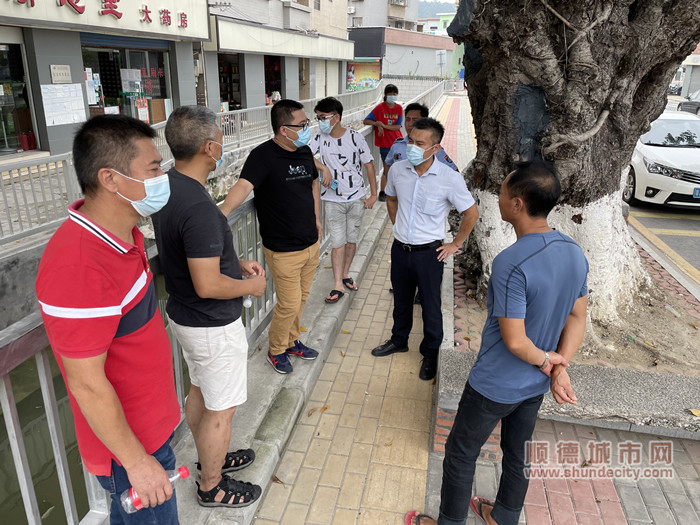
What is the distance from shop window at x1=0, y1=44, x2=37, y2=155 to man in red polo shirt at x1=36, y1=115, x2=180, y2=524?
38.9 feet

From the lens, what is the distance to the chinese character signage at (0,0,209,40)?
33.9 ft

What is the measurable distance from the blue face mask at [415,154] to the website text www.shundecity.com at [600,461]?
212 centimetres

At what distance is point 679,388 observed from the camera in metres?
3.54

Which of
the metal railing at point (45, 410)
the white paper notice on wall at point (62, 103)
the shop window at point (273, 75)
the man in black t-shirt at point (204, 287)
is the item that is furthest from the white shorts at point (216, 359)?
the shop window at point (273, 75)

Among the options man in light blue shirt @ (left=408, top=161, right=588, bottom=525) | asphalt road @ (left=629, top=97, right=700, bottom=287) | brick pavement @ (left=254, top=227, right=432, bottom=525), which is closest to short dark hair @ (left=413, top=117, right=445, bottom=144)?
man in light blue shirt @ (left=408, top=161, right=588, bottom=525)

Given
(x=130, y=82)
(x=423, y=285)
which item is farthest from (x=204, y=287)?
(x=130, y=82)

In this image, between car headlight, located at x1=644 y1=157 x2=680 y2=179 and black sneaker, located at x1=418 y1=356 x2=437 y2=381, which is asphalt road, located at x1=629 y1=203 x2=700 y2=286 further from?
black sneaker, located at x1=418 y1=356 x2=437 y2=381

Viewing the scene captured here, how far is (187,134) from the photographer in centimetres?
247

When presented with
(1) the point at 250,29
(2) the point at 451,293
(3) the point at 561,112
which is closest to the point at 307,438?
(2) the point at 451,293

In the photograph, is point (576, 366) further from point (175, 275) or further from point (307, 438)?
point (175, 275)

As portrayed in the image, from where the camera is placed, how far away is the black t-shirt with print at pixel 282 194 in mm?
3615

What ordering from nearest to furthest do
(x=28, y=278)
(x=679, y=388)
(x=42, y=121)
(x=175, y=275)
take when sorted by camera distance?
(x=175, y=275) < (x=679, y=388) < (x=28, y=278) < (x=42, y=121)

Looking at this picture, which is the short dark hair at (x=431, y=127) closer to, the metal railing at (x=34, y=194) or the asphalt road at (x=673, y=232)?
the asphalt road at (x=673, y=232)

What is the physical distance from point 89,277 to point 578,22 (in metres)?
3.83
